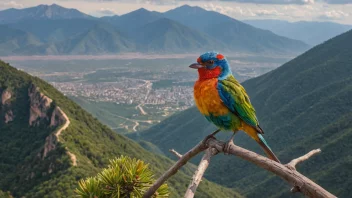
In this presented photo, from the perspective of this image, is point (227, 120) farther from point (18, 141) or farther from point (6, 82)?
point (6, 82)

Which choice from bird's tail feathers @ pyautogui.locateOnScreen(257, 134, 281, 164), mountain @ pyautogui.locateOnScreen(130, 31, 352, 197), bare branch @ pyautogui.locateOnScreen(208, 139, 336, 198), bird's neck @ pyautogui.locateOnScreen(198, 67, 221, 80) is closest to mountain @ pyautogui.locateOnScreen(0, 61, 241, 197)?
mountain @ pyautogui.locateOnScreen(130, 31, 352, 197)

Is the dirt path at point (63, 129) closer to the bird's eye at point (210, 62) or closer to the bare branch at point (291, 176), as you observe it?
the bird's eye at point (210, 62)

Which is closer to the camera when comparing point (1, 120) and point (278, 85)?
point (1, 120)

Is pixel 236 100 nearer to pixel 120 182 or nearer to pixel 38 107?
pixel 120 182

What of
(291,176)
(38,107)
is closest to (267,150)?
(291,176)

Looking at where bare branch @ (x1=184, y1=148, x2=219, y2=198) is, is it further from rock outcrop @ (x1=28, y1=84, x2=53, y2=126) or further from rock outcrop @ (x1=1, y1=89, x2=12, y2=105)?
rock outcrop @ (x1=1, y1=89, x2=12, y2=105)

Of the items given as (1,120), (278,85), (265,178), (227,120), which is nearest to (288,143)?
(265,178)
